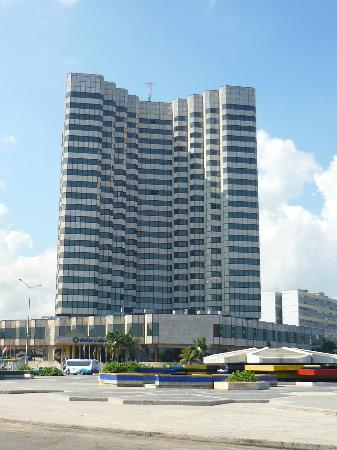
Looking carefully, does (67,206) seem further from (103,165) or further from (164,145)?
(164,145)

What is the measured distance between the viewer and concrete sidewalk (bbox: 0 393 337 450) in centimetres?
1817

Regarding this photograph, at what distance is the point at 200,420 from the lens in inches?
894

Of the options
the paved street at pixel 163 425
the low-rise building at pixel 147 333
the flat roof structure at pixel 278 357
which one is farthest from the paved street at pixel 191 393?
the low-rise building at pixel 147 333

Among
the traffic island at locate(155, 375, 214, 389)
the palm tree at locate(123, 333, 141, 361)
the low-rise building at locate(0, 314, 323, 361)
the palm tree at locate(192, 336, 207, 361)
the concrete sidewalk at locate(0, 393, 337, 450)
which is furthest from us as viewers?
the low-rise building at locate(0, 314, 323, 361)

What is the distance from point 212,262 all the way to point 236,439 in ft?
455

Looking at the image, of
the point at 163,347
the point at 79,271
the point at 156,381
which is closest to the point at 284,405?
the point at 156,381

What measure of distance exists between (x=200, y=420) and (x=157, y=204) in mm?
143378

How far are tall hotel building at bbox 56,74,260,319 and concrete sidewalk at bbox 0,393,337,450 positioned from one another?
115863mm

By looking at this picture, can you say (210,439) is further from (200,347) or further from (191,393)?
(200,347)

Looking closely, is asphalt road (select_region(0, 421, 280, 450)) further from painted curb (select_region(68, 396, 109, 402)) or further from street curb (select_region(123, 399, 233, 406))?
painted curb (select_region(68, 396, 109, 402))

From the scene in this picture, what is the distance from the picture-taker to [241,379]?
42.7m

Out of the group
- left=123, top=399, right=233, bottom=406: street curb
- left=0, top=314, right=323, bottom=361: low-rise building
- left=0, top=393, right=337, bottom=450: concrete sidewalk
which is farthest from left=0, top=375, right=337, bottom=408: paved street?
left=0, top=314, right=323, bottom=361: low-rise building

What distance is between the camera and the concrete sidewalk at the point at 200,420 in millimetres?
18172

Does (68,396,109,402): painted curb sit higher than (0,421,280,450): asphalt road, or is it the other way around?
(0,421,280,450): asphalt road
